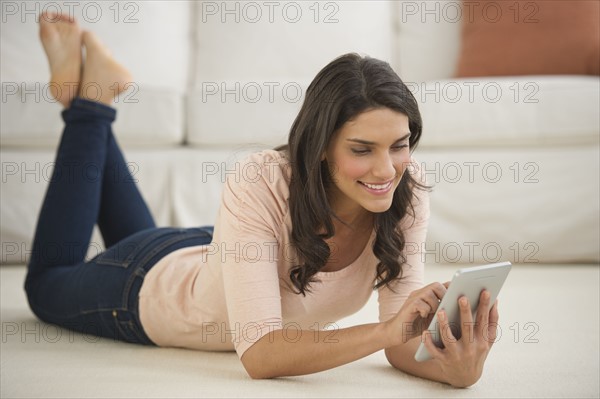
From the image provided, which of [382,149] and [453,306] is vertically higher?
[382,149]

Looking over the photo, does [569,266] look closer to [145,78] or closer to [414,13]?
[414,13]

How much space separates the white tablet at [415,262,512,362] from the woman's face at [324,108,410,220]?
19 cm

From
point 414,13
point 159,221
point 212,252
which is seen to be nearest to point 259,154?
point 212,252

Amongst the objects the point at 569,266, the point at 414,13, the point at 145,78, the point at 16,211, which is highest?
the point at 414,13

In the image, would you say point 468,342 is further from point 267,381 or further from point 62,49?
point 62,49

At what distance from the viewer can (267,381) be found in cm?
130

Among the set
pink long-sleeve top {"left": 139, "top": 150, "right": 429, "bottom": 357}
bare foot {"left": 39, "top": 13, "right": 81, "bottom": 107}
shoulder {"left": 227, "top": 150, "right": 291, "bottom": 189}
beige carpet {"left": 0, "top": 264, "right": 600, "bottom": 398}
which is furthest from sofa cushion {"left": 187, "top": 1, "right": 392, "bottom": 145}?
shoulder {"left": 227, "top": 150, "right": 291, "bottom": 189}

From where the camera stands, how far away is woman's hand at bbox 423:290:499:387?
1176mm

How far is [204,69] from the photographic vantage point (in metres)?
3.15

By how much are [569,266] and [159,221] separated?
1.29 meters

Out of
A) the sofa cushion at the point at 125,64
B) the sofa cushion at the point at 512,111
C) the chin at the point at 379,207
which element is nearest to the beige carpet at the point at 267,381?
the chin at the point at 379,207

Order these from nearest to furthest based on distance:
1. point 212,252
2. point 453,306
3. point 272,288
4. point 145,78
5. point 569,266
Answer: point 453,306, point 272,288, point 212,252, point 569,266, point 145,78

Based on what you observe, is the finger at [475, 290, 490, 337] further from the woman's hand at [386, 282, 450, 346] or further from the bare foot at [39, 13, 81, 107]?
the bare foot at [39, 13, 81, 107]

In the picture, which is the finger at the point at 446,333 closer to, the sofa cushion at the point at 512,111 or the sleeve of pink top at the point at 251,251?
the sleeve of pink top at the point at 251,251
